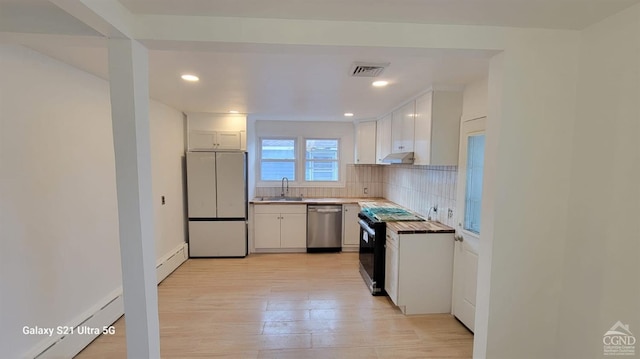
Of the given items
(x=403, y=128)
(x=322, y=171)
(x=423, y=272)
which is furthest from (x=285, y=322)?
(x=322, y=171)

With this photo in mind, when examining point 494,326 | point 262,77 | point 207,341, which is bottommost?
point 207,341

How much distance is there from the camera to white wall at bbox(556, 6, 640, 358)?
3.99ft

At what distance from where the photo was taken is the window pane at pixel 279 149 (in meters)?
5.12

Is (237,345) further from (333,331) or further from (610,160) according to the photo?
(610,160)

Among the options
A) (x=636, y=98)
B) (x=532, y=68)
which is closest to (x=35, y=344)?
(x=532, y=68)

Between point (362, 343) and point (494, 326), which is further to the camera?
point (362, 343)

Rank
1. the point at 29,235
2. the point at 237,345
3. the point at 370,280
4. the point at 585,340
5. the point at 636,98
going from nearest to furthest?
the point at 636,98, the point at 585,340, the point at 29,235, the point at 237,345, the point at 370,280

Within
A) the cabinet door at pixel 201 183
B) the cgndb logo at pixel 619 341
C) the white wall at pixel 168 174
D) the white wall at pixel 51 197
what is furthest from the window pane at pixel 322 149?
the cgndb logo at pixel 619 341

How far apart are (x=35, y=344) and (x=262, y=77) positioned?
247 centimetres

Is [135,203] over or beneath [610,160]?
beneath

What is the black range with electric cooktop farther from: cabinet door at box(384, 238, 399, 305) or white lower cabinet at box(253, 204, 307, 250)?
white lower cabinet at box(253, 204, 307, 250)

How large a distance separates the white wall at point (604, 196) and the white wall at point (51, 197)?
3.27 m

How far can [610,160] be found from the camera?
130 centimetres

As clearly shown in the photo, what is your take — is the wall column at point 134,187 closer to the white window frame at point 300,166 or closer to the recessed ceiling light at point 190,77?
the recessed ceiling light at point 190,77
